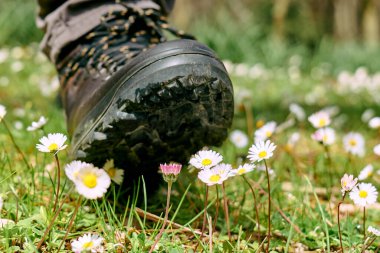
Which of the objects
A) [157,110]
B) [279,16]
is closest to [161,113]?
[157,110]

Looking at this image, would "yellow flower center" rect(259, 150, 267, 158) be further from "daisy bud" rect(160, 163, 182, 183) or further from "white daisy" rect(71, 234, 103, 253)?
"white daisy" rect(71, 234, 103, 253)

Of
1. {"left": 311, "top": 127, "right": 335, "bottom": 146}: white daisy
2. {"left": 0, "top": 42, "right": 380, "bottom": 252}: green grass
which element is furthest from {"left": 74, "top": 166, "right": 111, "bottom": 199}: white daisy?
{"left": 311, "top": 127, "right": 335, "bottom": 146}: white daisy

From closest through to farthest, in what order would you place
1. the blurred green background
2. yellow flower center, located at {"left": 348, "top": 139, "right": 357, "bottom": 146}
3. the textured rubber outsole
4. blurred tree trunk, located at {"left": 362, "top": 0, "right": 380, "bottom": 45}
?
the textured rubber outsole < yellow flower center, located at {"left": 348, "top": 139, "right": 357, "bottom": 146} < the blurred green background < blurred tree trunk, located at {"left": 362, "top": 0, "right": 380, "bottom": 45}

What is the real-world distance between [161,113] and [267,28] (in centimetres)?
1209

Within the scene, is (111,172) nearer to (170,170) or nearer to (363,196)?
(170,170)

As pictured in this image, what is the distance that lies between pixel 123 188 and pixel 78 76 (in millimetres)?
467

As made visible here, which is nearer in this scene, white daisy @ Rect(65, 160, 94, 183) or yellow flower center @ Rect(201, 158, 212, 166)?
white daisy @ Rect(65, 160, 94, 183)

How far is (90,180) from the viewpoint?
983mm

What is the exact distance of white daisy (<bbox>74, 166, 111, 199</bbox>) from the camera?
960 millimetres

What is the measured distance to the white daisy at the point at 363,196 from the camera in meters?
1.21

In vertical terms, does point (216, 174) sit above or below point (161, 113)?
below

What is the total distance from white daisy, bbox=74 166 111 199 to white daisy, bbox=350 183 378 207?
60cm

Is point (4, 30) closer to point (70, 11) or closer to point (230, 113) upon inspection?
point (70, 11)

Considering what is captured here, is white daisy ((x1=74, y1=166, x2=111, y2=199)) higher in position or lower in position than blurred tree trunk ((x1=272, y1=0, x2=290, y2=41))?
lower
